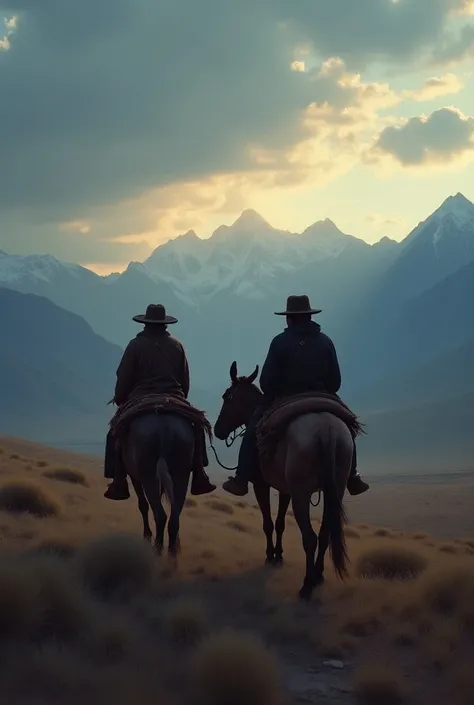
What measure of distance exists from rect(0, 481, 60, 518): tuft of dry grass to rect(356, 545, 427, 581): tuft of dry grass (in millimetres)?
5551

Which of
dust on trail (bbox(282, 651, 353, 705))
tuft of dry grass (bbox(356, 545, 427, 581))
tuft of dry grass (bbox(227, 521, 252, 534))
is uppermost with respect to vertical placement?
tuft of dry grass (bbox(227, 521, 252, 534))

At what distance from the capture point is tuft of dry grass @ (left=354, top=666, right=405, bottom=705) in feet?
19.8

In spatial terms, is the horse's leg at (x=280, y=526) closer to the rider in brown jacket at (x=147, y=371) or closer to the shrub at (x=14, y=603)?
the rider in brown jacket at (x=147, y=371)

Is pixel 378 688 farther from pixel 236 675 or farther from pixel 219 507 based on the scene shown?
pixel 219 507

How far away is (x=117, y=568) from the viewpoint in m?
8.50

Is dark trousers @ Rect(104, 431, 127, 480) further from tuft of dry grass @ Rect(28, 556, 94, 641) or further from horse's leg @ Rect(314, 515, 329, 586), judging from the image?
tuft of dry grass @ Rect(28, 556, 94, 641)

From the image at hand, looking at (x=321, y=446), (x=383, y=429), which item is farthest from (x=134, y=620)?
(x=383, y=429)

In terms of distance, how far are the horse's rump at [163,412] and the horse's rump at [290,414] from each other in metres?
0.89

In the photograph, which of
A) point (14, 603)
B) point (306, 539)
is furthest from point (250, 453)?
point (14, 603)

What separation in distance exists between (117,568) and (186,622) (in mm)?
1557

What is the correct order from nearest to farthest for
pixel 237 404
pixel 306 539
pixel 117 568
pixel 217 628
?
pixel 217 628 → pixel 117 568 → pixel 306 539 → pixel 237 404

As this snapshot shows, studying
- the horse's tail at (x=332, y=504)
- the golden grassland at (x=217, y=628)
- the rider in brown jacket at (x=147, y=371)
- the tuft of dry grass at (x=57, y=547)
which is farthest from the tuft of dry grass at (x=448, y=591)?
the tuft of dry grass at (x=57, y=547)

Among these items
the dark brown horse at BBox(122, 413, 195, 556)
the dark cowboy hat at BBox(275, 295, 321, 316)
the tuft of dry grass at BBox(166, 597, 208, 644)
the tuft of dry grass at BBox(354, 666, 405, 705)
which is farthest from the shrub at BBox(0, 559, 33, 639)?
the dark cowboy hat at BBox(275, 295, 321, 316)

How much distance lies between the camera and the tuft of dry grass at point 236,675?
5.64m
